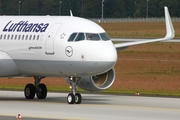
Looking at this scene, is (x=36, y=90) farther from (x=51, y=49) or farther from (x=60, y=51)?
(x=60, y=51)

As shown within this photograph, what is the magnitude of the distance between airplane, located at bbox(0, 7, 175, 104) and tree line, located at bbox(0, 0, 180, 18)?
120m

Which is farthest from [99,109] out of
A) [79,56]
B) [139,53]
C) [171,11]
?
[171,11]

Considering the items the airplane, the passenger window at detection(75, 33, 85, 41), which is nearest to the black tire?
the airplane

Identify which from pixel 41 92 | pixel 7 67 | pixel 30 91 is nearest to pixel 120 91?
pixel 41 92

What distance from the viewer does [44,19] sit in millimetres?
37031

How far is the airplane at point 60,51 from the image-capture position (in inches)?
1336

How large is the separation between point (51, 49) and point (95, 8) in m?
157

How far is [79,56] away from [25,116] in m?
5.93

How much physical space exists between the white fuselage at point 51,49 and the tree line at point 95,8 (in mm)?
120274

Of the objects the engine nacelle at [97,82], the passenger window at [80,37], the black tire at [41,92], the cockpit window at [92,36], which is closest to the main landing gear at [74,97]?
the engine nacelle at [97,82]

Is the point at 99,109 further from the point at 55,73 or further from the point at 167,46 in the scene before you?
the point at 167,46

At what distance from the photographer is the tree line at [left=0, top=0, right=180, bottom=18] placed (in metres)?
160

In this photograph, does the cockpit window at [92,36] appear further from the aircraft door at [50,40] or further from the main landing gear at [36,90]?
the main landing gear at [36,90]

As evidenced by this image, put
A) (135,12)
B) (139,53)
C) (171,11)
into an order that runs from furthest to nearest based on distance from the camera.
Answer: (135,12) < (171,11) < (139,53)
